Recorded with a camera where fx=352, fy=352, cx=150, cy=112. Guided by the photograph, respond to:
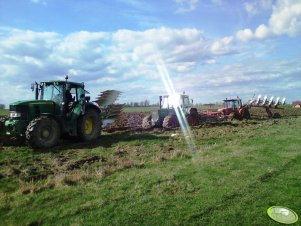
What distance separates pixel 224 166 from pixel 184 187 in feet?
7.72

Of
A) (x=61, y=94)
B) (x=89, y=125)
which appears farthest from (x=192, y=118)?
(x=61, y=94)

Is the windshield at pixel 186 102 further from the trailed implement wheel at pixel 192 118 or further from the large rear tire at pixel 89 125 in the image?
the large rear tire at pixel 89 125

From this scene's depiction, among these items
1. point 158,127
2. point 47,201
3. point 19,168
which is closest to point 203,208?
point 47,201

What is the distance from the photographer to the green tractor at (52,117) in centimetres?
1292

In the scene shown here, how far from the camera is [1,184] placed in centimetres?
790

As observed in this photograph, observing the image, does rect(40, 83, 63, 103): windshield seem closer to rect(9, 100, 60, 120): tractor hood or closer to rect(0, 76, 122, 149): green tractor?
rect(0, 76, 122, 149): green tractor

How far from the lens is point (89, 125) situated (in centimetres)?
1582

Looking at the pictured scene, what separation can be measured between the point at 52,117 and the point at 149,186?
23.4 ft

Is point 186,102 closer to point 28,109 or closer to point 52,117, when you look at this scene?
point 52,117

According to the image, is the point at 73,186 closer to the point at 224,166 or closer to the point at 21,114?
the point at 224,166

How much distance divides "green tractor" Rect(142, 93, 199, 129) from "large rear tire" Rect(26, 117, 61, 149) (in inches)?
365

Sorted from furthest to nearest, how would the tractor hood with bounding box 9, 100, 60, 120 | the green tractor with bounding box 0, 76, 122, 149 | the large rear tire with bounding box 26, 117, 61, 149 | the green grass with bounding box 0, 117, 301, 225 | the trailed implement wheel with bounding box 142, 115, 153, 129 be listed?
the trailed implement wheel with bounding box 142, 115, 153, 129 < the tractor hood with bounding box 9, 100, 60, 120 < the green tractor with bounding box 0, 76, 122, 149 < the large rear tire with bounding box 26, 117, 61, 149 < the green grass with bounding box 0, 117, 301, 225

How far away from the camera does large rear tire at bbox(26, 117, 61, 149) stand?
41.0 feet

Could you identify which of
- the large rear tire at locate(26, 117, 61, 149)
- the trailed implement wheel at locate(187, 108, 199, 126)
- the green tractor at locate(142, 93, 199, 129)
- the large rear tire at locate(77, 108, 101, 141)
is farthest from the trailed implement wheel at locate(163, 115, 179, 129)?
the large rear tire at locate(26, 117, 61, 149)
